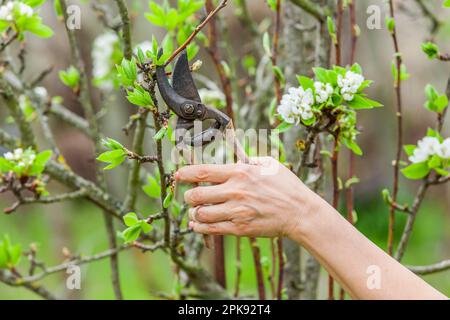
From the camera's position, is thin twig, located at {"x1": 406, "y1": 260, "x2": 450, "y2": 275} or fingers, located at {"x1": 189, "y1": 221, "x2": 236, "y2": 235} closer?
fingers, located at {"x1": 189, "y1": 221, "x2": 236, "y2": 235}

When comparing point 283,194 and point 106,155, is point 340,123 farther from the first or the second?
point 106,155

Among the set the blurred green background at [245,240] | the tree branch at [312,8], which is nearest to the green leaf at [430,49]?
the tree branch at [312,8]

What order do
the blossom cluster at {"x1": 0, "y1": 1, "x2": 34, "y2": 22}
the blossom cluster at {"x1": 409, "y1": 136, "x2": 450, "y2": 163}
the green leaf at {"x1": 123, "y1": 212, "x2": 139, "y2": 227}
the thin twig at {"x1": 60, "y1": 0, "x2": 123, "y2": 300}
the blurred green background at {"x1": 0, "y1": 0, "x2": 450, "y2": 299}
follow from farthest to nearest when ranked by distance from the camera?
the blurred green background at {"x1": 0, "y1": 0, "x2": 450, "y2": 299}
the thin twig at {"x1": 60, "y1": 0, "x2": 123, "y2": 300}
the blossom cluster at {"x1": 0, "y1": 1, "x2": 34, "y2": 22}
the blossom cluster at {"x1": 409, "y1": 136, "x2": 450, "y2": 163}
the green leaf at {"x1": 123, "y1": 212, "x2": 139, "y2": 227}

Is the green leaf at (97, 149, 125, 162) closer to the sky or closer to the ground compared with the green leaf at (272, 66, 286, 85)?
closer to the ground

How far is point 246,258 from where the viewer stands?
5.06 metres

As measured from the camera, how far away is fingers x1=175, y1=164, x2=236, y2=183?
1052 mm

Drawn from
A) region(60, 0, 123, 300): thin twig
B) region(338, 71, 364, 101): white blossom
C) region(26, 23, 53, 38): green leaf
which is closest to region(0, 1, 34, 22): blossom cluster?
region(26, 23, 53, 38): green leaf

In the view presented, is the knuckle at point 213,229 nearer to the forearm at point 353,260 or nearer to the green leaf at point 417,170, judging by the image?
the forearm at point 353,260

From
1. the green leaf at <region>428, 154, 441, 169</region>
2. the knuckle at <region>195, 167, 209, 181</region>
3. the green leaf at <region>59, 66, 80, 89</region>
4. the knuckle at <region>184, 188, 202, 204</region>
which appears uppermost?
the green leaf at <region>59, 66, 80, 89</region>

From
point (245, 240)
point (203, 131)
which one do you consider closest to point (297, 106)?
point (203, 131)

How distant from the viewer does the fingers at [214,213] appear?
1050mm

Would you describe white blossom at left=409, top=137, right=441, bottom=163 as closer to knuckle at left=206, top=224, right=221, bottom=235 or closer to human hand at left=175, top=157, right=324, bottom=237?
human hand at left=175, top=157, right=324, bottom=237

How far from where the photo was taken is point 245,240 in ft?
15.9
